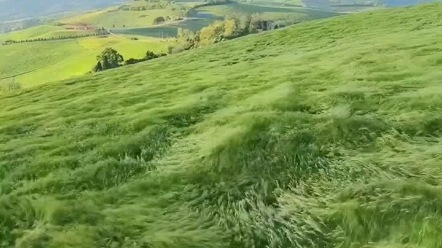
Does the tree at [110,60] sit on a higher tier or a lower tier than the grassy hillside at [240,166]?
lower

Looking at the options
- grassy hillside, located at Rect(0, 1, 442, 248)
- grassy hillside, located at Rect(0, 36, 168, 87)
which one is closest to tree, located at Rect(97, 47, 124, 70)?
grassy hillside, located at Rect(0, 36, 168, 87)

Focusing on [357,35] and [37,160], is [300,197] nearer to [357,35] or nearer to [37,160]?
[37,160]

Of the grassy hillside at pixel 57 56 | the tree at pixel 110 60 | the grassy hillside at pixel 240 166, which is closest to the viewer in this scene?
the grassy hillside at pixel 240 166

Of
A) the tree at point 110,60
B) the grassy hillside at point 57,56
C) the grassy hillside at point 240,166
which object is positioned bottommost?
the grassy hillside at point 57,56

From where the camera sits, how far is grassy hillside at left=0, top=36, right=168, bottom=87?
5290 inches

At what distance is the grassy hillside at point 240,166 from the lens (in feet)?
18.9

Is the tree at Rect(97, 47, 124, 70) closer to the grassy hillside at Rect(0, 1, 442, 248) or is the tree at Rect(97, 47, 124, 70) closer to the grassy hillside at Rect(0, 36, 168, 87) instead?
the grassy hillside at Rect(0, 36, 168, 87)

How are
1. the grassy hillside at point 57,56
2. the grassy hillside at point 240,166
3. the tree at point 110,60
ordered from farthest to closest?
1. the grassy hillside at point 57,56
2. the tree at point 110,60
3. the grassy hillside at point 240,166

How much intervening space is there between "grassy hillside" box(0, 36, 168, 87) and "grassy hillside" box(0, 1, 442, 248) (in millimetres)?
118440

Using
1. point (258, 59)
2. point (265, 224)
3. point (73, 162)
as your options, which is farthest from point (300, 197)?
point (258, 59)

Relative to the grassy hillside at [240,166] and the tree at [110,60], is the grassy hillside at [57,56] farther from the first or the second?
the grassy hillside at [240,166]

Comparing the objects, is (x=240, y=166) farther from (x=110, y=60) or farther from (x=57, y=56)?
(x=57, y=56)

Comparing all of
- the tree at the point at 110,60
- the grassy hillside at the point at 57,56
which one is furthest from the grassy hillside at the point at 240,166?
the grassy hillside at the point at 57,56

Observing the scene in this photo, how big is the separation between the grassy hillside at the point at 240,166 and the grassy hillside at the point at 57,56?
118 m
